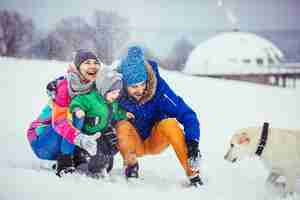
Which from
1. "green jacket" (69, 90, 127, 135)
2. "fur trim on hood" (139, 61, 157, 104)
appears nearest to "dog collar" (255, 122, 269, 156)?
"fur trim on hood" (139, 61, 157, 104)

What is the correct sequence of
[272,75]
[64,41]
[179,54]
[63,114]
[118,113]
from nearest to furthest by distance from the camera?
[63,114] < [118,113] < [64,41] < [179,54] < [272,75]

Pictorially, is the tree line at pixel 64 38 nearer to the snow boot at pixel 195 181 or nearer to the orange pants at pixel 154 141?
the orange pants at pixel 154 141

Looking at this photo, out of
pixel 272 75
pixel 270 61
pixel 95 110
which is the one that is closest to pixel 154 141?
pixel 95 110

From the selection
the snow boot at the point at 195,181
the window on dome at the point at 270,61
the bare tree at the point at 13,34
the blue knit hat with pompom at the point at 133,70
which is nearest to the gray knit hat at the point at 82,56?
the blue knit hat with pompom at the point at 133,70

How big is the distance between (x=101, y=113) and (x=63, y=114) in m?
0.14

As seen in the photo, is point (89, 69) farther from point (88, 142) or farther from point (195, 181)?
point (195, 181)

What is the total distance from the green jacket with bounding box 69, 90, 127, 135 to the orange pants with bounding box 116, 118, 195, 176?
65 mm

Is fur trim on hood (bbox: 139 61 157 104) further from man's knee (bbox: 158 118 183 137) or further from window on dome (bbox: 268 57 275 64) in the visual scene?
window on dome (bbox: 268 57 275 64)

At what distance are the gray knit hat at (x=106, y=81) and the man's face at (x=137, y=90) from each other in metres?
0.06

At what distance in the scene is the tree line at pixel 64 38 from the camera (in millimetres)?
1596

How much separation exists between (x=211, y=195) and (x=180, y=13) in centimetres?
86

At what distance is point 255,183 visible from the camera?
1.57 metres

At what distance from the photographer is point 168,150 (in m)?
1.64

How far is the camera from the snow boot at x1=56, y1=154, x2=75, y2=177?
1465 mm
